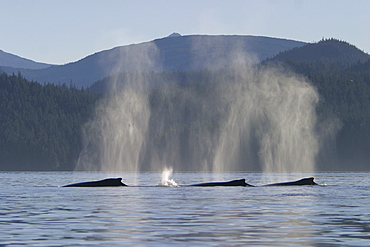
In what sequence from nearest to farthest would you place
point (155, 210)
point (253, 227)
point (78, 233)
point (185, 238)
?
1. point (185, 238)
2. point (78, 233)
3. point (253, 227)
4. point (155, 210)

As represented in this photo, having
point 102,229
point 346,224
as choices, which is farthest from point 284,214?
point 102,229

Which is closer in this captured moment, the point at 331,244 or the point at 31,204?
the point at 331,244

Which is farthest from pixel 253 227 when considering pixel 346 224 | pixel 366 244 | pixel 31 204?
pixel 31 204

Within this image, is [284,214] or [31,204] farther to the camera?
[31,204]

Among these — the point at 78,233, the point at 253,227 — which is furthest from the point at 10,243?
the point at 253,227

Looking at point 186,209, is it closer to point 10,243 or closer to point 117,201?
point 117,201

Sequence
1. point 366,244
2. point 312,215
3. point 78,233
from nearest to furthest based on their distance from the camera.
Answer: point 366,244 → point 78,233 → point 312,215

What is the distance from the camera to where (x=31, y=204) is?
47.5m

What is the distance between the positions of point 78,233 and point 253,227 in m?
6.60

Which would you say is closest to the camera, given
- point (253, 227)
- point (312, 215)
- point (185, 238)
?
point (185, 238)

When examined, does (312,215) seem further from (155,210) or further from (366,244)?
(366,244)

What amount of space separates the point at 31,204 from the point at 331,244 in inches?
964

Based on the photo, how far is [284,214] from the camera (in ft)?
128

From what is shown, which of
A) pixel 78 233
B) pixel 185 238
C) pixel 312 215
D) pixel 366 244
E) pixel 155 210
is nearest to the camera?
pixel 366 244
